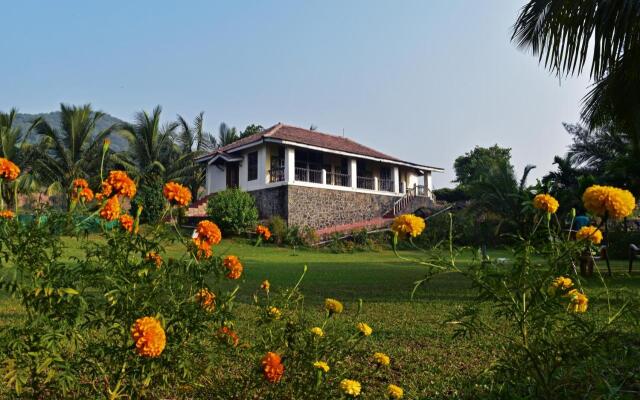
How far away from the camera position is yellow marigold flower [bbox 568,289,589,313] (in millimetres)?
1788

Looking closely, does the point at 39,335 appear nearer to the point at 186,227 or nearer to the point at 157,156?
the point at 186,227

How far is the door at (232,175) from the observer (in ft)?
77.3

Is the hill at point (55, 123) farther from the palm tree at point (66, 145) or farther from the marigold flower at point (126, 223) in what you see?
the marigold flower at point (126, 223)

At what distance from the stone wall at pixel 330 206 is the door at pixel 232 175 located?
411cm

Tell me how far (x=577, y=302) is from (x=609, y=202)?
387mm

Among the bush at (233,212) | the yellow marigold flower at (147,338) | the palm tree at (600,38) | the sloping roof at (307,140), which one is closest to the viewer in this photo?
the yellow marigold flower at (147,338)

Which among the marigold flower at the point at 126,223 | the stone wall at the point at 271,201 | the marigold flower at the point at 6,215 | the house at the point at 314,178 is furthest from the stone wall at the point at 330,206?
the marigold flower at the point at 6,215

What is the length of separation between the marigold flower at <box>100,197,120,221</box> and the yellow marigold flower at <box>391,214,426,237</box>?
1.12m

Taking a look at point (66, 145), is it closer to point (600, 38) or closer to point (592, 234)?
point (600, 38)

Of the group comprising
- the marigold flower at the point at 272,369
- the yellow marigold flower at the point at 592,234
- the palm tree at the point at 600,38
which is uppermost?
the palm tree at the point at 600,38

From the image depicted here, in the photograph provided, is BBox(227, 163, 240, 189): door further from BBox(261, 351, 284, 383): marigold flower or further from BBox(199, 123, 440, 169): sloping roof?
BBox(261, 351, 284, 383): marigold flower

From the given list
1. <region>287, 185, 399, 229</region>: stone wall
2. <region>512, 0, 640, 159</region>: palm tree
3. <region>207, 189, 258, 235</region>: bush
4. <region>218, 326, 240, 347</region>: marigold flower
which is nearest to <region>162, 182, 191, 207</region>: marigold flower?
<region>218, 326, 240, 347</region>: marigold flower

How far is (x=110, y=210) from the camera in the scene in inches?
79.5

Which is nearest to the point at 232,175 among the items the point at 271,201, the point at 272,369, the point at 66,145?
the point at 271,201
